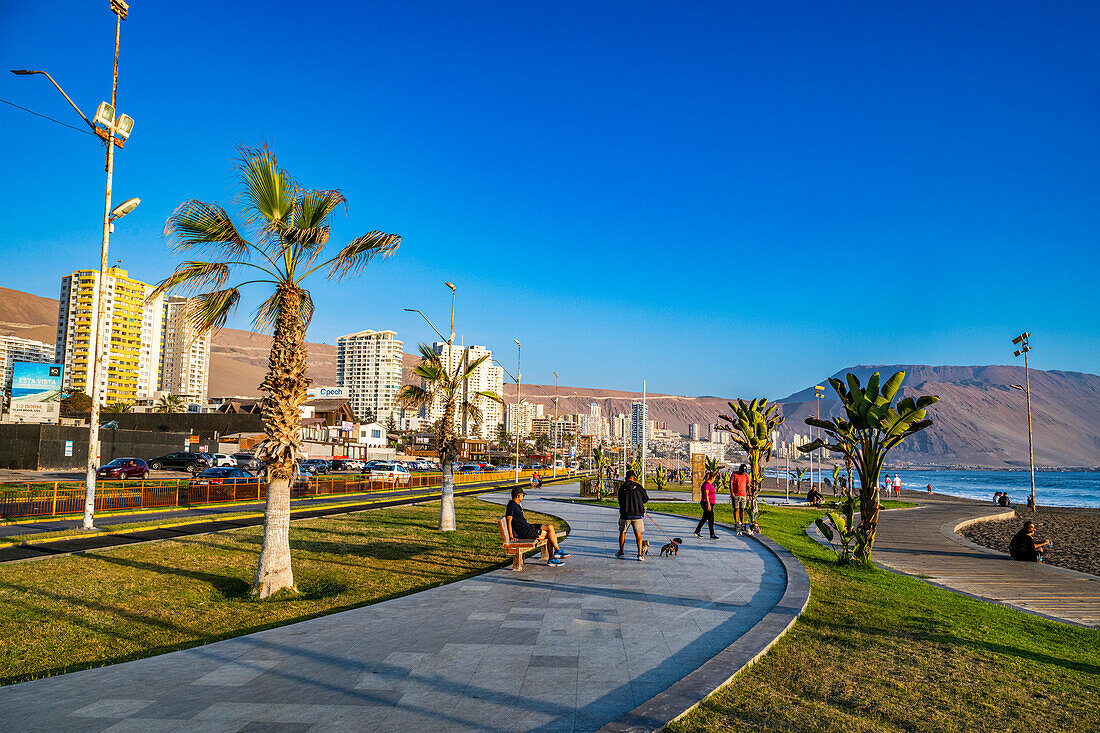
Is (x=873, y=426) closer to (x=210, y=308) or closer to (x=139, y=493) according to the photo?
(x=210, y=308)

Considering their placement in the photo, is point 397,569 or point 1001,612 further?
point 397,569

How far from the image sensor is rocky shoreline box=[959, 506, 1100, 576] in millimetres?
18250

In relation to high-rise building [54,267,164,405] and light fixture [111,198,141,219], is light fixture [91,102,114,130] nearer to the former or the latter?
light fixture [111,198,141,219]

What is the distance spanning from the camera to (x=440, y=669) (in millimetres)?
5645

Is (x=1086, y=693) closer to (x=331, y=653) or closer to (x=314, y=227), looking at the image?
(x=331, y=653)

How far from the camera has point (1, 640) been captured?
677cm

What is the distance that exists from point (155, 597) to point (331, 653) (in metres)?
4.47

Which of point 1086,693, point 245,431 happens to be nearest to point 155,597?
point 1086,693

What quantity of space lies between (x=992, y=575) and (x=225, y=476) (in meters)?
28.3

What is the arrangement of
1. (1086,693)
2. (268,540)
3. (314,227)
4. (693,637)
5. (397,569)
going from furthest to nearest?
(397,569) → (314,227) → (268,540) → (693,637) → (1086,693)

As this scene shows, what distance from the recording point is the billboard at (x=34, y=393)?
48.1 metres

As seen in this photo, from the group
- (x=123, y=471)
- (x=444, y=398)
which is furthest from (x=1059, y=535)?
(x=123, y=471)

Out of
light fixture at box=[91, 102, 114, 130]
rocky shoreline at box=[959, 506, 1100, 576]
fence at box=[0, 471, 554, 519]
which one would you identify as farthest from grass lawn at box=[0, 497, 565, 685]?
rocky shoreline at box=[959, 506, 1100, 576]

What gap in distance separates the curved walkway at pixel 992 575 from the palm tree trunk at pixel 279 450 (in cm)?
1096
